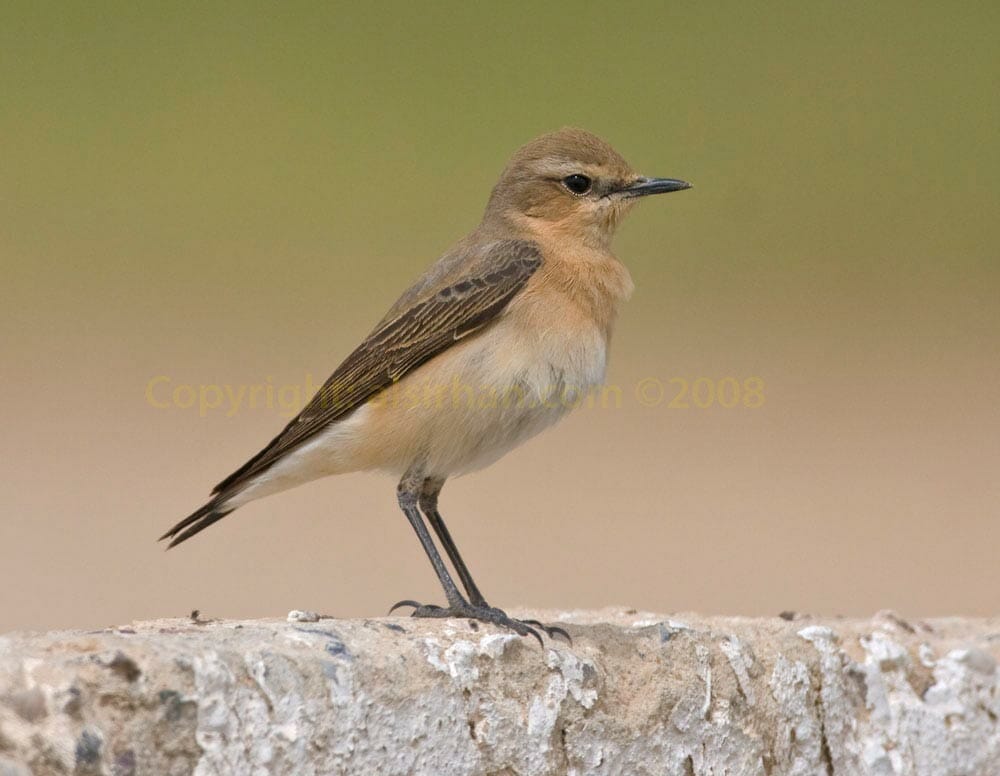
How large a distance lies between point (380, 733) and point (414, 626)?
2.23ft

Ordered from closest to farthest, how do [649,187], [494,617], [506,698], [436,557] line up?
[506,698], [494,617], [436,557], [649,187]

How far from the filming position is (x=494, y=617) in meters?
4.63

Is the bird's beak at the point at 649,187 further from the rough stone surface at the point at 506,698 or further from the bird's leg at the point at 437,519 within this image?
the rough stone surface at the point at 506,698

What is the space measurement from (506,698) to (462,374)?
1946 millimetres

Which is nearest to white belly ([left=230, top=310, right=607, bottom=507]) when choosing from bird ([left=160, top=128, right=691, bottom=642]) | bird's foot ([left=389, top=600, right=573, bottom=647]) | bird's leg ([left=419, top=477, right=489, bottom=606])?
bird ([left=160, top=128, right=691, bottom=642])

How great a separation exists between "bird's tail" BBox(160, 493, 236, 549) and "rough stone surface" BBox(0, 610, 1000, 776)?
152cm

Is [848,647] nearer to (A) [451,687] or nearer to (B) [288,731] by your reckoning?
(A) [451,687]

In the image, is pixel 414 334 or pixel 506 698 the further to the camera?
pixel 414 334

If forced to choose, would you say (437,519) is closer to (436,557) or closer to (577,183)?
(436,557)

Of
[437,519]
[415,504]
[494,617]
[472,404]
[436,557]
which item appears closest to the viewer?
[494,617]

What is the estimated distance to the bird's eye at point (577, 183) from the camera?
6.26m

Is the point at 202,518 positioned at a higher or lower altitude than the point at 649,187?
lower

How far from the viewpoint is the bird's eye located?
626cm

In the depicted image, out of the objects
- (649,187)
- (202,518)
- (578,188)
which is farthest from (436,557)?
(649,187)
